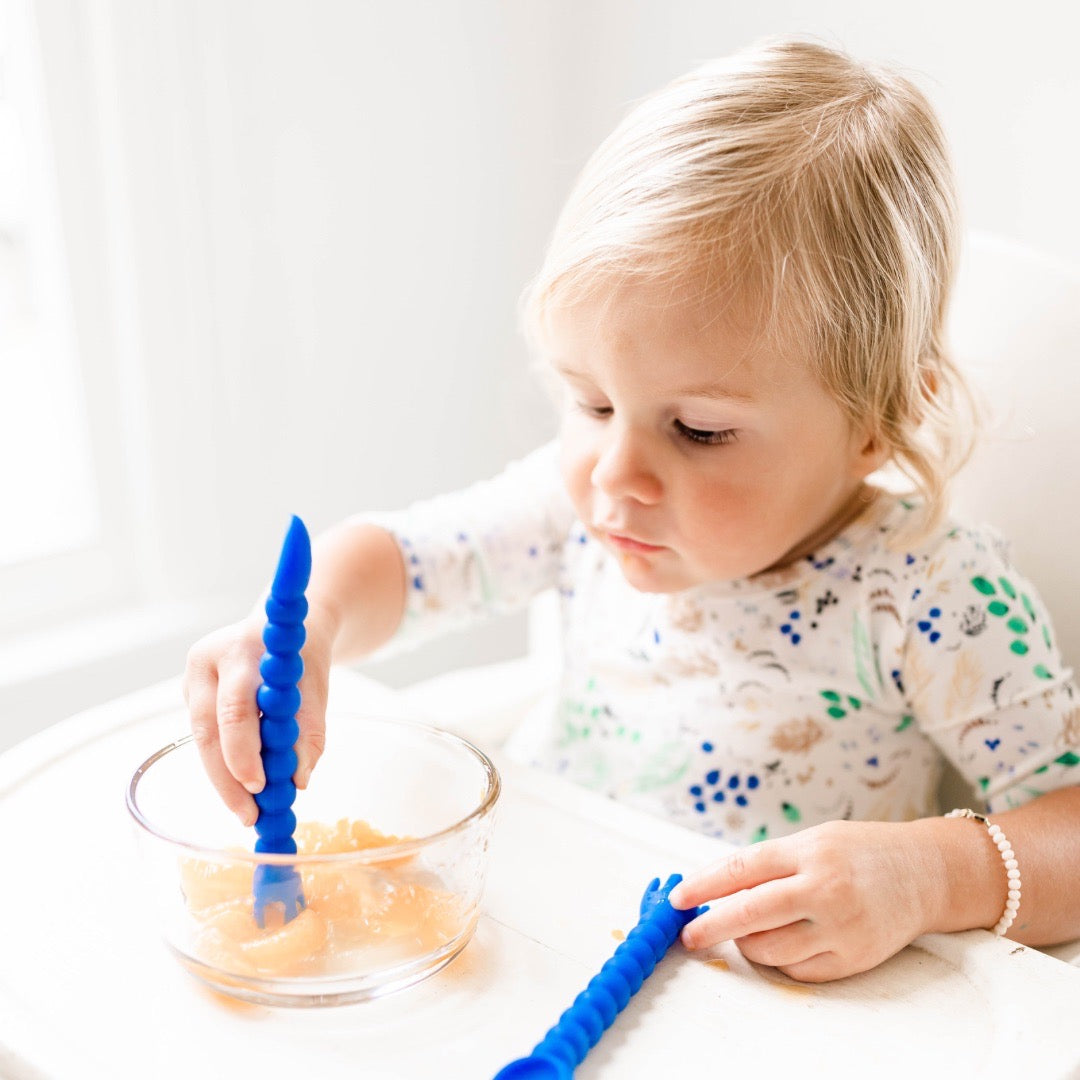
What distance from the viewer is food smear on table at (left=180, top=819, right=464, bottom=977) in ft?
1.66

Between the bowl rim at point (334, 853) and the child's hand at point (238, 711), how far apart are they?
20mm

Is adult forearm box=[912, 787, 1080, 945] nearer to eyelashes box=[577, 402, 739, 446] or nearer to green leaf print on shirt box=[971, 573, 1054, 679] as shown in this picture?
green leaf print on shirt box=[971, 573, 1054, 679]

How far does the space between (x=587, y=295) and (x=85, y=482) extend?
31.2 inches

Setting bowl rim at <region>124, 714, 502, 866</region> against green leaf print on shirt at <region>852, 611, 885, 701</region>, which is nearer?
bowl rim at <region>124, 714, 502, 866</region>

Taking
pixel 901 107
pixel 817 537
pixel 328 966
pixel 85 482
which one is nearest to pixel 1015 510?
pixel 817 537

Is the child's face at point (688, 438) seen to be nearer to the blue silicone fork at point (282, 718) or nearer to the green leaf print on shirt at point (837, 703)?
the green leaf print on shirt at point (837, 703)

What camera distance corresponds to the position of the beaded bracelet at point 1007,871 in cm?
61

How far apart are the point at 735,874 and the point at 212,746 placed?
25 centimetres

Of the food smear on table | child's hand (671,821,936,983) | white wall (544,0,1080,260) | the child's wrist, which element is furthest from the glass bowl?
white wall (544,0,1080,260)

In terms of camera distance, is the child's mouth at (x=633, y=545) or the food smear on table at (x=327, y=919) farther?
the child's mouth at (x=633, y=545)

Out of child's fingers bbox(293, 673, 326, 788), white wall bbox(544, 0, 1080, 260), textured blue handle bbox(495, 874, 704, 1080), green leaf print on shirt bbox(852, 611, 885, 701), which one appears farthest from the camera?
white wall bbox(544, 0, 1080, 260)

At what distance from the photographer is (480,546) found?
2.94ft

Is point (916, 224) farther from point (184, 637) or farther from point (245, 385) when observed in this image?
point (184, 637)

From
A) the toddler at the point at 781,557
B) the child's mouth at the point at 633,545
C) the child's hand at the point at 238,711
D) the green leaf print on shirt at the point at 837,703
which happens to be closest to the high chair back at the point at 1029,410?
the toddler at the point at 781,557
